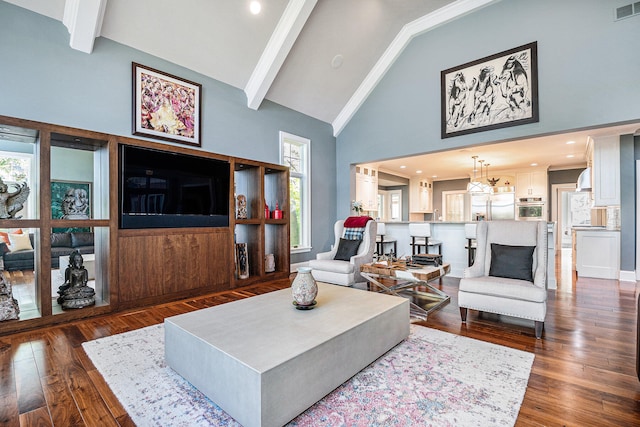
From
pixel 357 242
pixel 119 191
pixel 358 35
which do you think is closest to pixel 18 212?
pixel 119 191

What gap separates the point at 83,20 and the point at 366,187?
6075mm

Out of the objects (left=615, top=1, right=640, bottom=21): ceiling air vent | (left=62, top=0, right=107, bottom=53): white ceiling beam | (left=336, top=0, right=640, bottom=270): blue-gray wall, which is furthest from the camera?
(left=336, top=0, right=640, bottom=270): blue-gray wall

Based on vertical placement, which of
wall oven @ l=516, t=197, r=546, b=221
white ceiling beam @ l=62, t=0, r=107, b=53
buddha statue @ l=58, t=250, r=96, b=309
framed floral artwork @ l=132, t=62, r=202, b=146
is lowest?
buddha statue @ l=58, t=250, r=96, b=309

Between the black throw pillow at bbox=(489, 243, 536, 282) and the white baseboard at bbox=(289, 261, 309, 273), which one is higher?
the black throw pillow at bbox=(489, 243, 536, 282)

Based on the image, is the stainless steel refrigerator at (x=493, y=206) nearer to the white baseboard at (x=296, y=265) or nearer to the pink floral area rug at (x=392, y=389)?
the white baseboard at (x=296, y=265)

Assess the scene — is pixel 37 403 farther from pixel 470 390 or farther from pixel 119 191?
pixel 470 390

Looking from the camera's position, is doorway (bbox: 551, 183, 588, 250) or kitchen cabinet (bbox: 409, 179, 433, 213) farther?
kitchen cabinet (bbox: 409, 179, 433, 213)

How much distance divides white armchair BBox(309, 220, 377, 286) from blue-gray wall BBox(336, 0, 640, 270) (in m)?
2.11

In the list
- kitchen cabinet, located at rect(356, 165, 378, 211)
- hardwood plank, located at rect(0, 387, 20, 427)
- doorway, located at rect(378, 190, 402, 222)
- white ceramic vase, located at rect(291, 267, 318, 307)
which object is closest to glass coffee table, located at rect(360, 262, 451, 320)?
white ceramic vase, located at rect(291, 267, 318, 307)

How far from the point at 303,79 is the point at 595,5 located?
419 centimetres

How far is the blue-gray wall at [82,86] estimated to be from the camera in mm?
2906

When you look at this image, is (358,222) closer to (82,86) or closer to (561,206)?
(82,86)

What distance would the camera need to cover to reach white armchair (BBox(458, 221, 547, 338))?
256cm

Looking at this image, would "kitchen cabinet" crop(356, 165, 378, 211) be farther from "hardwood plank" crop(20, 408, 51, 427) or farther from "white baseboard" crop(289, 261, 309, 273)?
"hardwood plank" crop(20, 408, 51, 427)
